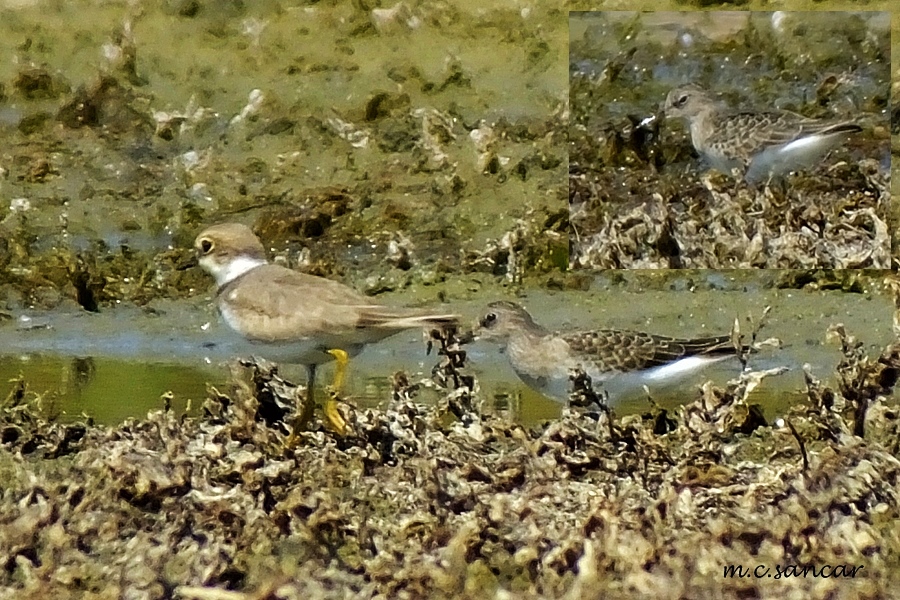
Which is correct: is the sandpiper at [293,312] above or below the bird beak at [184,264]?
below

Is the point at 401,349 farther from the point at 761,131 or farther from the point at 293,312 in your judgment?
the point at 761,131

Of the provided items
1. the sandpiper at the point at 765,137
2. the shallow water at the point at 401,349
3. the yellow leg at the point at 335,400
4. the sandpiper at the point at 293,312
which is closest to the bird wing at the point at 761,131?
the sandpiper at the point at 765,137

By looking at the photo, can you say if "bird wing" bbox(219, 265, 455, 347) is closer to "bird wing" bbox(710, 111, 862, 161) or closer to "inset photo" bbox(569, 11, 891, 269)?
"inset photo" bbox(569, 11, 891, 269)

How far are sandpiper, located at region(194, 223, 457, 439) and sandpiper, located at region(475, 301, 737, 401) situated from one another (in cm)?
8

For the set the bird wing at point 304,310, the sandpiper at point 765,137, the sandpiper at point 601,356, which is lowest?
the sandpiper at point 601,356

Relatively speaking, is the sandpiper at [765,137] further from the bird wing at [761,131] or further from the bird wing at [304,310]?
the bird wing at [304,310]

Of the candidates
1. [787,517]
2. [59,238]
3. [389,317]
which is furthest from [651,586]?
[59,238]

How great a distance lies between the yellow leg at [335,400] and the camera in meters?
1.13

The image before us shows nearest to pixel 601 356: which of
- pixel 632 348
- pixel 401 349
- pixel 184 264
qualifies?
pixel 632 348

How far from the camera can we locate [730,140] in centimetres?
114

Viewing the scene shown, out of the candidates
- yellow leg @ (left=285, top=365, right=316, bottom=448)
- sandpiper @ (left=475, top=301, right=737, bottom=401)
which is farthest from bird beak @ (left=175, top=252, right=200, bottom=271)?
sandpiper @ (left=475, top=301, right=737, bottom=401)

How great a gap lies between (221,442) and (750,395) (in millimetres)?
578

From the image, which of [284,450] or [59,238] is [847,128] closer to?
[284,450]

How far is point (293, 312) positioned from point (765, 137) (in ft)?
1.81
